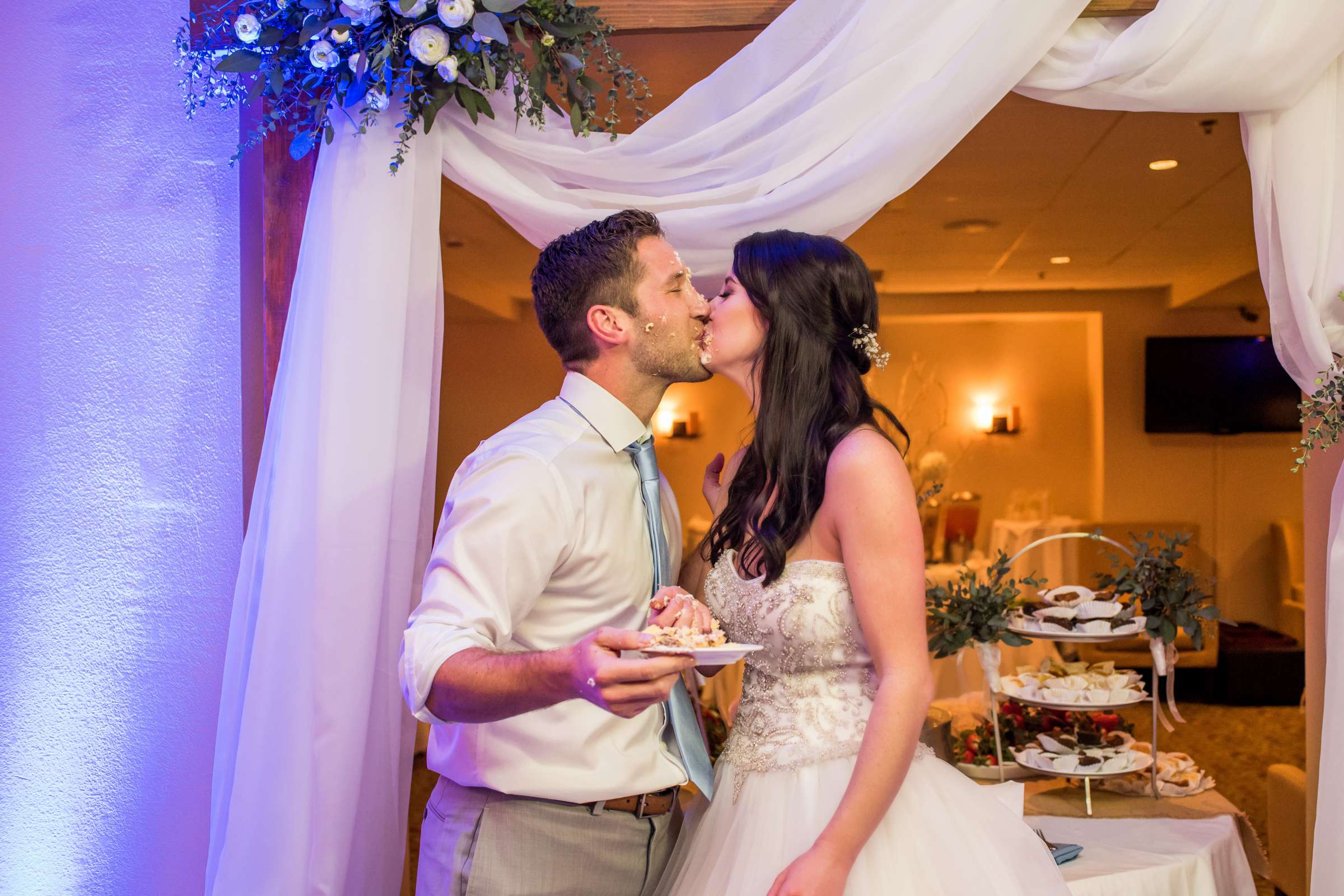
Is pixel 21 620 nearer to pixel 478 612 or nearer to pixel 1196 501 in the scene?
pixel 478 612

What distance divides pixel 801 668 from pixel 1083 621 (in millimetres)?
1294

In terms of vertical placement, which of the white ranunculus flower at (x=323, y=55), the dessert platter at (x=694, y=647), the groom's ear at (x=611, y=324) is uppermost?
the white ranunculus flower at (x=323, y=55)

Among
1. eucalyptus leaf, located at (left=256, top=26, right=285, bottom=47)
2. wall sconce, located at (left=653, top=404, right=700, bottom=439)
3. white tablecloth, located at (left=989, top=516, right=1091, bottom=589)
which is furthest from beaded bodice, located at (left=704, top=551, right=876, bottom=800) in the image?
wall sconce, located at (left=653, top=404, right=700, bottom=439)

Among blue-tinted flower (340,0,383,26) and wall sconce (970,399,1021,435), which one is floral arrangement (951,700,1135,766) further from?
wall sconce (970,399,1021,435)

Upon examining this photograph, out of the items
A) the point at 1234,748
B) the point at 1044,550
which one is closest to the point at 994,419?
the point at 1044,550

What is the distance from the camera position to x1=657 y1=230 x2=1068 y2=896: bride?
1.74 m

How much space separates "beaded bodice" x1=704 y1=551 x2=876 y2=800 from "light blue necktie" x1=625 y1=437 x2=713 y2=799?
7cm

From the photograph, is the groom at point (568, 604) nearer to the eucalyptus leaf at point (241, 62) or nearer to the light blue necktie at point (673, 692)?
the light blue necktie at point (673, 692)

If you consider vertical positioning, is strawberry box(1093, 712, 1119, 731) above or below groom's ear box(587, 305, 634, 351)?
below

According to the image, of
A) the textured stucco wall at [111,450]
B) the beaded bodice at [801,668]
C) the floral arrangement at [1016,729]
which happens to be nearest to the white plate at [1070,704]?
the floral arrangement at [1016,729]

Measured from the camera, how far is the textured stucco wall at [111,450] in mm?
2508

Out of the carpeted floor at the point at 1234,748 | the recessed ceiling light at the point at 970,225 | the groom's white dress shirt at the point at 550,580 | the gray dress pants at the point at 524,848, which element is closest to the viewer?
the groom's white dress shirt at the point at 550,580

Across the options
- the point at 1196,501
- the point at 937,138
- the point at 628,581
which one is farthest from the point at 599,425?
the point at 1196,501

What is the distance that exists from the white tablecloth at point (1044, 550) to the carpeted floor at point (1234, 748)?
1.24 metres
